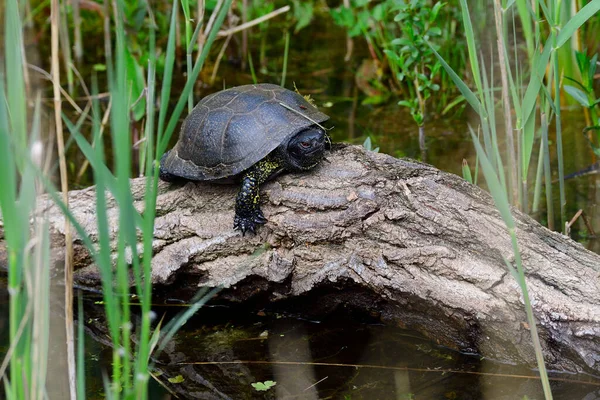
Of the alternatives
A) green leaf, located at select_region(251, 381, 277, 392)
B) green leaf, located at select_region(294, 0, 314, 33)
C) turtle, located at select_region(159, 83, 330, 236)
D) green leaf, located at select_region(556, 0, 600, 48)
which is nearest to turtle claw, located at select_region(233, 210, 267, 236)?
turtle, located at select_region(159, 83, 330, 236)

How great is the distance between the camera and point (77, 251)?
A: 3.48 metres

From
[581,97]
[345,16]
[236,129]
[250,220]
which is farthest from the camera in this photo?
[345,16]

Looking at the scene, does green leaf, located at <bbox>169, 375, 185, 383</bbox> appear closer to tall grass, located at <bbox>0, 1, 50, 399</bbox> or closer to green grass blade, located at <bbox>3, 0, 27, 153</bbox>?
tall grass, located at <bbox>0, 1, 50, 399</bbox>

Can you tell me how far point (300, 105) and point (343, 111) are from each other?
217cm

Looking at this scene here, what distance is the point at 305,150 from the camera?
10.1 feet

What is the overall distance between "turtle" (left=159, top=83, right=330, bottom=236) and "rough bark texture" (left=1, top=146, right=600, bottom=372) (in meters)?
0.10

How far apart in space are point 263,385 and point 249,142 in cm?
104

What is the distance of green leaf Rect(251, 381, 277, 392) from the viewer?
2.82 metres

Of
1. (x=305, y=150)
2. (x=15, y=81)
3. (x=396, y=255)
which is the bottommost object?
(x=396, y=255)

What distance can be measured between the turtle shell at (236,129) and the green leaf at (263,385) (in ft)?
2.92

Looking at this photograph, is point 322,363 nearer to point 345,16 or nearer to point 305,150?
point 305,150

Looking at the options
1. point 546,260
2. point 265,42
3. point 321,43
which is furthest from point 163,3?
point 546,260

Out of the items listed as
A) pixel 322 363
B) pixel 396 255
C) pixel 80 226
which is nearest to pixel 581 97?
pixel 396 255

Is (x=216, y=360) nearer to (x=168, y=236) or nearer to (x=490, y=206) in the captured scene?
(x=168, y=236)
